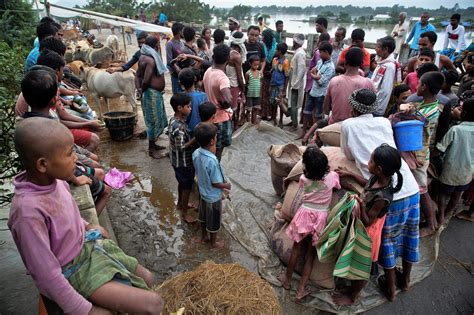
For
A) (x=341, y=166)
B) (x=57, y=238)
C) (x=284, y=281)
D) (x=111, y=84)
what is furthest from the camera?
(x=111, y=84)

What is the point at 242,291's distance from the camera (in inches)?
88.3

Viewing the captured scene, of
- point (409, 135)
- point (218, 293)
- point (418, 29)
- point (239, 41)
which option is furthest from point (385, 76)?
point (418, 29)

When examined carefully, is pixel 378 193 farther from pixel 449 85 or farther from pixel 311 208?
pixel 449 85

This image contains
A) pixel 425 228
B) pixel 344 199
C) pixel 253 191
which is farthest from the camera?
pixel 253 191

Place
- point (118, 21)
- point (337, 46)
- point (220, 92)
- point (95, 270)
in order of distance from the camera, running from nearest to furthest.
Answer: point (95, 270) < point (220, 92) < point (337, 46) < point (118, 21)

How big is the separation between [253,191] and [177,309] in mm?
2555

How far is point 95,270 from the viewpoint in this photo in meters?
1.69

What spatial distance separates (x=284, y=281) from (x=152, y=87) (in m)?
3.78

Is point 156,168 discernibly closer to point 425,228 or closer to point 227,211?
point 227,211

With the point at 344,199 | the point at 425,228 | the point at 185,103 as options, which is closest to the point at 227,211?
the point at 185,103

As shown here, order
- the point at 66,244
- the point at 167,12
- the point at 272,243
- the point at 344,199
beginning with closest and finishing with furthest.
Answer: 1. the point at 66,244
2. the point at 344,199
3. the point at 272,243
4. the point at 167,12

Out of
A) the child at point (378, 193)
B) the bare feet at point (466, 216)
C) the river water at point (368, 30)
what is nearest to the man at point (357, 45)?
the bare feet at point (466, 216)

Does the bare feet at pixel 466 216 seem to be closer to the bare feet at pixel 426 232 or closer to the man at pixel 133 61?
the bare feet at pixel 426 232

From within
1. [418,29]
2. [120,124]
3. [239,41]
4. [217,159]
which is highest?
[418,29]
